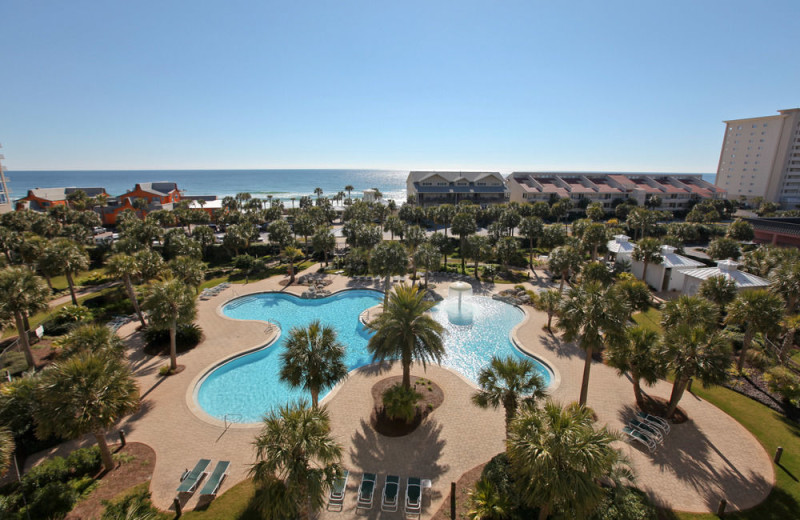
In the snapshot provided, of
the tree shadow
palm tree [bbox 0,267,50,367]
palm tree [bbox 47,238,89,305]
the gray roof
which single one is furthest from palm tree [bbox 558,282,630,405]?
the gray roof

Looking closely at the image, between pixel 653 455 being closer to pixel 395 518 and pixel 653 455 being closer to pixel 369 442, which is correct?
pixel 395 518

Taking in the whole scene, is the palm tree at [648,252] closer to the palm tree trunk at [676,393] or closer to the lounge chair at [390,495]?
the palm tree trunk at [676,393]

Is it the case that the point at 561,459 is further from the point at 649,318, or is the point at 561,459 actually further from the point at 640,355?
the point at 649,318

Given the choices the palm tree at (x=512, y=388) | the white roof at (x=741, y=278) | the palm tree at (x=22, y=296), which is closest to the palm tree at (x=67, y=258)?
the palm tree at (x=22, y=296)

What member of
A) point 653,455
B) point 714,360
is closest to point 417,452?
point 653,455

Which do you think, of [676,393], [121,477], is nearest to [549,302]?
[676,393]

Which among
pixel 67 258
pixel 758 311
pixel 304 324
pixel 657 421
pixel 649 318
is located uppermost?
pixel 67 258

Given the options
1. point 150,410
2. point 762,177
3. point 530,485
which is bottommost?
point 150,410
